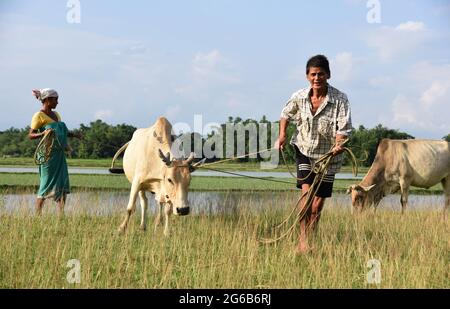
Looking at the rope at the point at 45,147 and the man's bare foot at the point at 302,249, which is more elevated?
the rope at the point at 45,147

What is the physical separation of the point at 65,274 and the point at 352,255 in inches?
118

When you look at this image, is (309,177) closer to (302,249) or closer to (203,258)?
(302,249)

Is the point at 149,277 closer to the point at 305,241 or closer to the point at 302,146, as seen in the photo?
the point at 305,241

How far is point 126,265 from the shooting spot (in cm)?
544

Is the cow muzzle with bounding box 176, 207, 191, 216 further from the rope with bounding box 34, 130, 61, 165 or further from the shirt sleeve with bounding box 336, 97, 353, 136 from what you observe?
the rope with bounding box 34, 130, 61, 165

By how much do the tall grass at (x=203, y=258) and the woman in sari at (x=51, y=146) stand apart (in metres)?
0.48

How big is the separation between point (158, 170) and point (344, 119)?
2.69 meters

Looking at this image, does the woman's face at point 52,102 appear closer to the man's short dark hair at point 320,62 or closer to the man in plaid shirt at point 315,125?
the man in plaid shirt at point 315,125

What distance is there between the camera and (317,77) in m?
5.84
